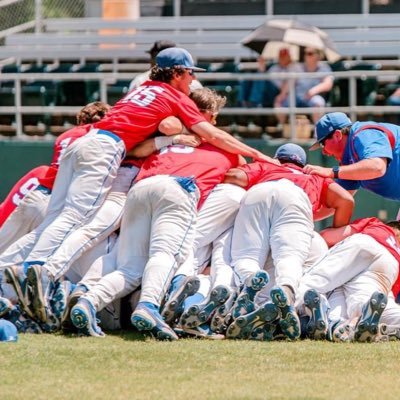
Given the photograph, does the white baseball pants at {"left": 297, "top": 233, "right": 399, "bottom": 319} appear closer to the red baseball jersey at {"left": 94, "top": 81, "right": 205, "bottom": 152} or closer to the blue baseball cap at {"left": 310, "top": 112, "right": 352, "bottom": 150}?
the blue baseball cap at {"left": 310, "top": 112, "right": 352, "bottom": 150}

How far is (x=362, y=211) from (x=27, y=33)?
9.20 m

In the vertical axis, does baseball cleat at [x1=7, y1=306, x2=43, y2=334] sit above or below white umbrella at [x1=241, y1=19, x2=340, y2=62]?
below

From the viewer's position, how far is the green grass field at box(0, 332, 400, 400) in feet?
18.4

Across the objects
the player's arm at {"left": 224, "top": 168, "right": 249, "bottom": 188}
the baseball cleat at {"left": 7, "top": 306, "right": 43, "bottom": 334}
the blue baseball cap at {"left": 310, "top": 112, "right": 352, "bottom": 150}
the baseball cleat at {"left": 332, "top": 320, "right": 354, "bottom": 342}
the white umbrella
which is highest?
Result: the white umbrella

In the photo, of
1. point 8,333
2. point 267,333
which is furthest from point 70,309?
point 267,333

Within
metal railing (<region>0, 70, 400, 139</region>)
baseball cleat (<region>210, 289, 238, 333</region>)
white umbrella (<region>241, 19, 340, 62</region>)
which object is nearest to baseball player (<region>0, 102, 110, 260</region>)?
baseball cleat (<region>210, 289, 238, 333</region>)

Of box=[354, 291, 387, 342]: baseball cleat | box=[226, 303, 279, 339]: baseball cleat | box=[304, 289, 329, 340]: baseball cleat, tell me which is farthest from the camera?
box=[304, 289, 329, 340]: baseball cleat

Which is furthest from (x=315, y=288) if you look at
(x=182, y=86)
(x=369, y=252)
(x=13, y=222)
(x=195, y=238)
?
(x=13, y=222)

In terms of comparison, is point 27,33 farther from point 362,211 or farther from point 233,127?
point 362,211

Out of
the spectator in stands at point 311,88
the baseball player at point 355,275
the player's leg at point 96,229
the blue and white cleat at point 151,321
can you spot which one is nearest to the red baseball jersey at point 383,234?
the baseball player at point 355,275

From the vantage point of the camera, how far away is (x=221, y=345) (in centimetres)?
691

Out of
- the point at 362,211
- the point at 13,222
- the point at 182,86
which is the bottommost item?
the point at 362,211

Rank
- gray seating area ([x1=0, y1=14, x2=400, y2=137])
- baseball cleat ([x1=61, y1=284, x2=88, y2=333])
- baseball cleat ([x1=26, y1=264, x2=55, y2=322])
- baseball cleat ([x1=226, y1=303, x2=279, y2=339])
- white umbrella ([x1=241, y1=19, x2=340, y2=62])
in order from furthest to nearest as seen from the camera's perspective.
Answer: white umbrella ([x1=241, y1=19, x2=340, y2=62]) < gray seating area ([x1=0, y1=14, x2=400, y2=137]) < baseball cleat ([x1=26, y1=264, x2=55, y2=322]) < baseball cleat ([x1=61, y1=284, x2=88, y2=333]) < baseball cleat ([x1=226, y1=303, x2=279, y2=339])

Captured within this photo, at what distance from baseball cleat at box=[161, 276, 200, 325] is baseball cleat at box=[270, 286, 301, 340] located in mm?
501
